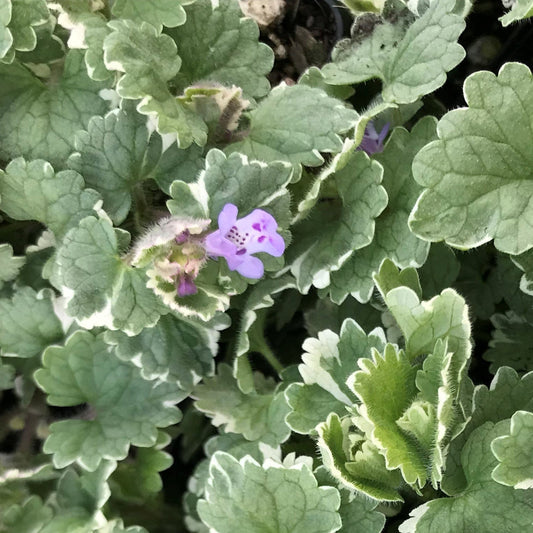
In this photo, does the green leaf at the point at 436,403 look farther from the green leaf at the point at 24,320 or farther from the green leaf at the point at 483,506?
the green leaf at the point at 24,320

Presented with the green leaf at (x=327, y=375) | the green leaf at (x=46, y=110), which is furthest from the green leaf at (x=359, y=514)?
the green leaf at (x=46, y=110)

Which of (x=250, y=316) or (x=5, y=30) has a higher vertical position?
(x=5, y=30)

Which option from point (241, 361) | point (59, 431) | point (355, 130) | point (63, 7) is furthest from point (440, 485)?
point (63, 7)

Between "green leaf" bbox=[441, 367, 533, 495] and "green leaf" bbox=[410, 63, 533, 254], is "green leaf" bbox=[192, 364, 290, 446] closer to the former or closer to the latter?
"green leaf" bbox=[441, 367, 533, 495]

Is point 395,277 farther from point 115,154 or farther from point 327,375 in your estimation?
point 115,154

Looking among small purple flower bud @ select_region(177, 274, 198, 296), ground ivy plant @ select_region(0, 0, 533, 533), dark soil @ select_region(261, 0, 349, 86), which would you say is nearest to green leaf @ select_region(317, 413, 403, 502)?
ground ivy plant @ select_region(0, 0, 533, 533)

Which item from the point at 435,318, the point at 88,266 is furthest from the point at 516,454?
the point at 88,266

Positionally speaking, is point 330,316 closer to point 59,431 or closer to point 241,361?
point 241,361
